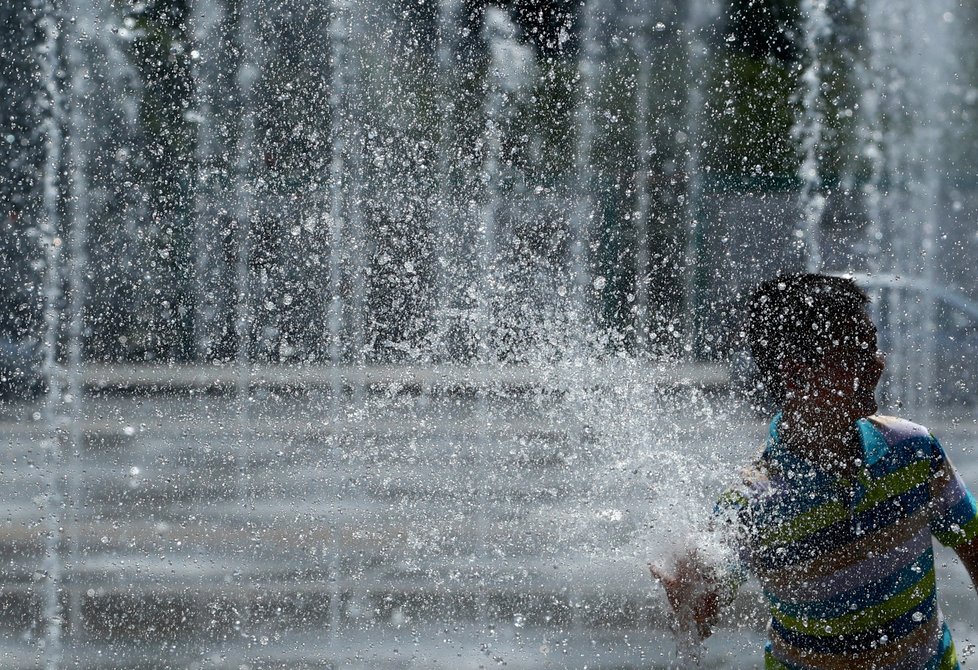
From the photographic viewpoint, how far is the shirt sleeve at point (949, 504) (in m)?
1.80

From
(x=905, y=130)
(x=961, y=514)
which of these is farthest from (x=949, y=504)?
(x=905, y=130)

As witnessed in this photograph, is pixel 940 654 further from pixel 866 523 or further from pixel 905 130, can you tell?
pixel 905 130

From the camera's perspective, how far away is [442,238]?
610 inches

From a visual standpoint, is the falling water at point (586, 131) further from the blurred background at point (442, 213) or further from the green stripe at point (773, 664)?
the green stripe at point (773, 664)

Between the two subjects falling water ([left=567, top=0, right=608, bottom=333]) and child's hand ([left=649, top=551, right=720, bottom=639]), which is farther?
falling water ([left=567, top=0, right=608, bottom=333])

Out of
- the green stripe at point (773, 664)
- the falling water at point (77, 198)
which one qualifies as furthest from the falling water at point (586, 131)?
the green stripe at point (773, 664)

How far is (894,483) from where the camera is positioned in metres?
1.79

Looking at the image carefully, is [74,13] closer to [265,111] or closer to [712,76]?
[265,111]

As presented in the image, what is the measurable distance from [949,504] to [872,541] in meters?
0.12

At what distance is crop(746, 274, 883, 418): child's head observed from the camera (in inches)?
71.4

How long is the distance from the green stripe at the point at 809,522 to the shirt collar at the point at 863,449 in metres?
0.06

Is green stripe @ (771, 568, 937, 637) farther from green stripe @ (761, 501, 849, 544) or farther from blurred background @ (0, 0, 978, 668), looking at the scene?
blurred background @ (0, 0, 978, 668)

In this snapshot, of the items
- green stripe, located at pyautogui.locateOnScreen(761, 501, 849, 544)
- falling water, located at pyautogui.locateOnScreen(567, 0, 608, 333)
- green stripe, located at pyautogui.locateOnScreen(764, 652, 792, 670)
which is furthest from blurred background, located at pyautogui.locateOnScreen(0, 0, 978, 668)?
green stripe, located at pyautogui.locateOnScreen(761, 501, 849, 544)

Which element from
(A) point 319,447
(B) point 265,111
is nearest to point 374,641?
(A) point 319,447
